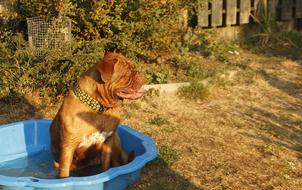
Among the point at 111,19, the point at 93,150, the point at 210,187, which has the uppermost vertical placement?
the point at 111,19

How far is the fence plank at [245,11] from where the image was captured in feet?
34.8

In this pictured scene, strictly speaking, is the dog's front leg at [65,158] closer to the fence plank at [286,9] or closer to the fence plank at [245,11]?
the fence plank at [245,11]

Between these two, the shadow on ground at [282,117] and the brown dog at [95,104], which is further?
the shadow on ground at [282,117]

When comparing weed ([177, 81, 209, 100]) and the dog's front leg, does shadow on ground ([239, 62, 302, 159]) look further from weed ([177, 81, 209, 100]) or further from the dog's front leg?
the dog's front leg

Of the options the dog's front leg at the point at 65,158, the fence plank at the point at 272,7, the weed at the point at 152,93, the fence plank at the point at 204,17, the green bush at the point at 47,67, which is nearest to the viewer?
the dog's front leg at the point at 65,158

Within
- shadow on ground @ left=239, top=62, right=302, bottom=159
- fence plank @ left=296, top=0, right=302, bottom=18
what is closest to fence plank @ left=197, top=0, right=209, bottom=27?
fence plank @ left=296, top=0, right=302, bottom=18

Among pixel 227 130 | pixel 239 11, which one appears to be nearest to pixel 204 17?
pixel 239 11

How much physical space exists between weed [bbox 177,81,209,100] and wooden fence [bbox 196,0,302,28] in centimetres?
250

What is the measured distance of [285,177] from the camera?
5.15 metres

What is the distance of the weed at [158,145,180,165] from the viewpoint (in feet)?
18.1

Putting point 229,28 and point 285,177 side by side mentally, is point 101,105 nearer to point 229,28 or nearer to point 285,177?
point 285,177

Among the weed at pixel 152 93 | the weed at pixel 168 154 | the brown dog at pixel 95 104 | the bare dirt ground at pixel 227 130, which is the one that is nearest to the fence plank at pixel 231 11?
the bare dirt ground at pixel 227 130

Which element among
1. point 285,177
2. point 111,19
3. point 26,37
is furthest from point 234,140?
point 26,37

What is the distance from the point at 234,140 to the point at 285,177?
3.38ft
